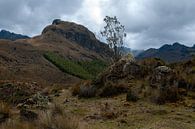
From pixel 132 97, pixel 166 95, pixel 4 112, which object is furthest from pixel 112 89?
pixel 4 112

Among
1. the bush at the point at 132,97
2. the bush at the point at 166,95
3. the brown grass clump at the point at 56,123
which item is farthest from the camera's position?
the bush at the point at 132,97

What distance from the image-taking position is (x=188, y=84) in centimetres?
2023

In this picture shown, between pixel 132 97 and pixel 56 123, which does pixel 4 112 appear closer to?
pixel 56 123

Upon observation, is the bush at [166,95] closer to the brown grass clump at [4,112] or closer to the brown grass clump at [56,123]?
the brown grass clump at [4,112]

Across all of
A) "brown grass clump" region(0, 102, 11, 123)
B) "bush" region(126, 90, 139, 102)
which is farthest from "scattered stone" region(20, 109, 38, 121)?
"bush" region(126, 90, 139, 102)

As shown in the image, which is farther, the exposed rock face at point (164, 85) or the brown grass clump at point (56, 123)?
the exposed rock face at point (164, 85)

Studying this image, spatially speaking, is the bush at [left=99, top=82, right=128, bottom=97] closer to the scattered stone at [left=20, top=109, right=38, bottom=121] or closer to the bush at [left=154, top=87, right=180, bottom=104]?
the bush at [left=154, top=87, right=180, bottom=104]

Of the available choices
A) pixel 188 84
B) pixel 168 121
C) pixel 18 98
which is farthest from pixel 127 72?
pixel 168 121

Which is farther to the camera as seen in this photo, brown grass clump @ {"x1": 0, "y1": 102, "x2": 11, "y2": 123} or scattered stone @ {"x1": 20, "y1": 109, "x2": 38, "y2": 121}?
brown grass clump @ {"x1": 0, "y1": 102, "x2": 11, "y2": 123}

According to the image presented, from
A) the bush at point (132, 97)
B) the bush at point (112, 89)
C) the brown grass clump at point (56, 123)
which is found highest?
the bush at point (112, 89)

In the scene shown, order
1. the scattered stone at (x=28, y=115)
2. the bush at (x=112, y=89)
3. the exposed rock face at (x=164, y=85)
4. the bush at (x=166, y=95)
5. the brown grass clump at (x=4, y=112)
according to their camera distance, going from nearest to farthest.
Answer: the scattered stone at (x=28, y=115) < the brown grass clump at (x=4, y=112) < the bush at (x=166, y=95) < the exposed rock face at (x=164, y=85) < the bush at (x=112, y=89)

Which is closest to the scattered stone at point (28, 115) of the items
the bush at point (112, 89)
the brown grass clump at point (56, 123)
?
the brown grass clump at point (56, 123)

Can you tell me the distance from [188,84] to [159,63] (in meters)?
4.62

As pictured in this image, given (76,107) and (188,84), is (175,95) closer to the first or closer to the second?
(188,84)
